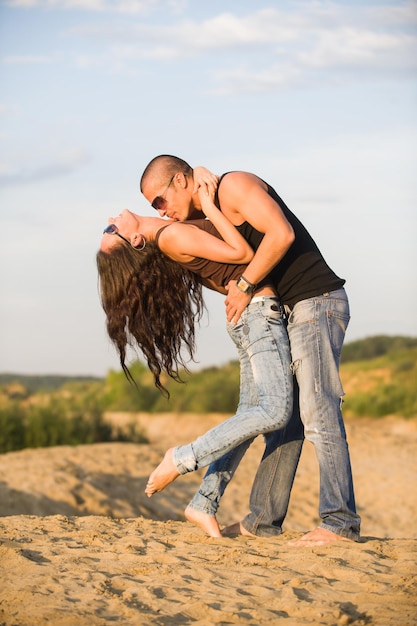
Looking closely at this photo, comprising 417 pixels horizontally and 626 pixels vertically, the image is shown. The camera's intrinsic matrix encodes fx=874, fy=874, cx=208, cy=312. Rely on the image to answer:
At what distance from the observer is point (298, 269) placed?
481 centimetres

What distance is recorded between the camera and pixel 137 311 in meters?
5.03

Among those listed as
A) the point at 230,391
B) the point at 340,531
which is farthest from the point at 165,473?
the point at 230,391

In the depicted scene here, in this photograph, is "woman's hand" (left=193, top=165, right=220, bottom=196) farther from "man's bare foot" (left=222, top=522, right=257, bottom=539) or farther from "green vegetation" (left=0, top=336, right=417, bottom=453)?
"green vegetation" (left=0, top=336, right=417, bottom=453)

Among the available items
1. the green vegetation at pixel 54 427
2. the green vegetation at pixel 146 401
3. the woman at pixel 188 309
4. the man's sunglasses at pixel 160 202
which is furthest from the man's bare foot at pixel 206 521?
the green vegetation at pixel 54 427

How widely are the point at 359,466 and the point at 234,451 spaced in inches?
315

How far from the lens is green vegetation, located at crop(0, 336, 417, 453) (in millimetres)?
13242

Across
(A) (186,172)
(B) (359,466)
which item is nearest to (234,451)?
(A) (186,172)

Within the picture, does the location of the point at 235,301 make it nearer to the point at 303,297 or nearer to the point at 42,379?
the point at 303,297

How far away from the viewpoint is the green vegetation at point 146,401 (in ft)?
43.4

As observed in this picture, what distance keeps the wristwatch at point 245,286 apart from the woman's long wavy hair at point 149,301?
0.52m

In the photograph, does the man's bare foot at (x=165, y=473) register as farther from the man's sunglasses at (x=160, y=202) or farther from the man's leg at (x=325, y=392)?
the man's sunglasses at (x=160, y=202)

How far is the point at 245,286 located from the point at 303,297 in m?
0.35

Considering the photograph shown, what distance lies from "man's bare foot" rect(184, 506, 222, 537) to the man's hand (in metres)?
1.15

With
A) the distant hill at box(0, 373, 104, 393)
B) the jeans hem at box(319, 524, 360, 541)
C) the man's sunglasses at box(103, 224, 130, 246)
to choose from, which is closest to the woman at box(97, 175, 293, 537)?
the man's sunglasses at box(103, 224, 130, 246)
